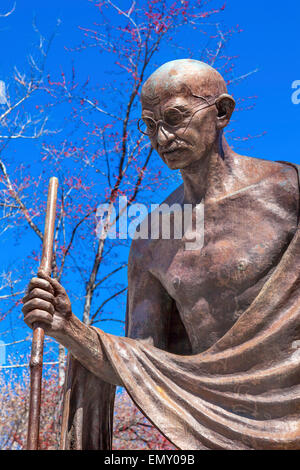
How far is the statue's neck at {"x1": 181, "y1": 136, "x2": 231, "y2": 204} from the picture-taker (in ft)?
13.8

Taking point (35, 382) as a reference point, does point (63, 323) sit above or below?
above

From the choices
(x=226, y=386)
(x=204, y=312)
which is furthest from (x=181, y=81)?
(x=226, y=386)

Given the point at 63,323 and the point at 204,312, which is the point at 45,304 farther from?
the point at 204,312

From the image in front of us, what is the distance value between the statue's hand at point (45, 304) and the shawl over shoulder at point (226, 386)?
1.13ft

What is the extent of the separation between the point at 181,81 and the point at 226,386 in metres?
1.78

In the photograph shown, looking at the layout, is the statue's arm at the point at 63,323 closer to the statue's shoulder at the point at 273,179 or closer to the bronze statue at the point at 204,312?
the bronze statue at the point at 204,312

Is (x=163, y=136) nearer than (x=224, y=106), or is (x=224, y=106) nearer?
(x=163, y=136)

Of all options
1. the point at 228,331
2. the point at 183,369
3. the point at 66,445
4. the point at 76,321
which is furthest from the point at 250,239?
the point at 66,445

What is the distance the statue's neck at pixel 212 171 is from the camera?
13.8 ft

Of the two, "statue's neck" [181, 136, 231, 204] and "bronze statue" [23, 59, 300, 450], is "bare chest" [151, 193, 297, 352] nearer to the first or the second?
"bronze statue" [23, 59, 300, 450]

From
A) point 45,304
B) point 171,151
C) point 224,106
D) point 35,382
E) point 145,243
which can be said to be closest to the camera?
point 35,382

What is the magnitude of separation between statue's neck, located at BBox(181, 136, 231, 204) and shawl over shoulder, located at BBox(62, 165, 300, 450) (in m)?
0.68

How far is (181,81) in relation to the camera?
3.96 m

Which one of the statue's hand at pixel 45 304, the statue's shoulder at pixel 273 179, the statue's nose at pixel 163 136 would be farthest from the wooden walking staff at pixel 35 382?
the statue's shoulder at pixel 273 179
